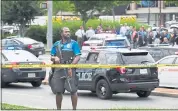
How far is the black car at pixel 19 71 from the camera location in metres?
19.8

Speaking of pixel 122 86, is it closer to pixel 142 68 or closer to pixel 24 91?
pixel 142 68

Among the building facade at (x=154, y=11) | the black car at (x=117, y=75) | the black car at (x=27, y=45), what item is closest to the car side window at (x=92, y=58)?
the black car at (x=117, y=75)

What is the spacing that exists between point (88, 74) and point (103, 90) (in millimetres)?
800

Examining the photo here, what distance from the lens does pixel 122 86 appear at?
16.1 m

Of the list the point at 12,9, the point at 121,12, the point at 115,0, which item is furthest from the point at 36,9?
the point at 121,12

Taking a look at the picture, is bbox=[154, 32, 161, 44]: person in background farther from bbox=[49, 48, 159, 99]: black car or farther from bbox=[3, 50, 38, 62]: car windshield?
bbox=[49, 48, 159, 99]: black car

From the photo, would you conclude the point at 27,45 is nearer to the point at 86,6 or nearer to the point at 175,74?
the point at 86,6

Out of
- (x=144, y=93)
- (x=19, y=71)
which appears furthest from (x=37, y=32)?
(x=144, y=93)

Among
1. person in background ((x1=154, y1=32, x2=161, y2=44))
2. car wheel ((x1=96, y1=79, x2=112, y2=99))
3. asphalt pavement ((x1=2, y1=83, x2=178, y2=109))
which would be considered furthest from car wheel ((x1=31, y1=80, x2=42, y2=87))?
person in background ((x1=154, y1=32, x2=161, y2=44))

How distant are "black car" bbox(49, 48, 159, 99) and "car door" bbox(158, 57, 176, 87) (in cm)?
147

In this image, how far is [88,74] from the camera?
1711cm

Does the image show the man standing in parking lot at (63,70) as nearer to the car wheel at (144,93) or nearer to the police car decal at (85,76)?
the police car decal at (85,76)

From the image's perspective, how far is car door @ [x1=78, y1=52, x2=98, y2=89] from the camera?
55.9 ft

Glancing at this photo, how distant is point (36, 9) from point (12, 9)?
2.06 m
